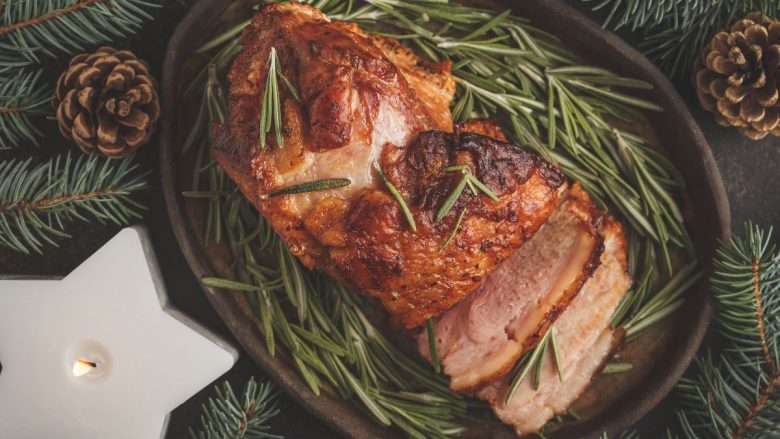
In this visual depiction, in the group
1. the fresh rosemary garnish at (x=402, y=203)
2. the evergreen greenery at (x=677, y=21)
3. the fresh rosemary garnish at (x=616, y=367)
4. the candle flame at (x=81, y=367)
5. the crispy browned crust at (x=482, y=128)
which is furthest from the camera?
the fresh rosemary garnish at (x=616, y=367)

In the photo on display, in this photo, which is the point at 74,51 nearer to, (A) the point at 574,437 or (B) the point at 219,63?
(B) the point at 219,63

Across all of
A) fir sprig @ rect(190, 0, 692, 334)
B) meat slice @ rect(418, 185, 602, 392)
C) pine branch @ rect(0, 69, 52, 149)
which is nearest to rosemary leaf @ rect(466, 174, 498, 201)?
→ meat slice @ rect(418, 185, 602, 392)

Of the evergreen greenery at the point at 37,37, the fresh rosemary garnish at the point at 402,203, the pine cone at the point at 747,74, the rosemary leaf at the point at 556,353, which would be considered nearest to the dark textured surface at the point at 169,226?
the evergreen greenery at the point at 37,37

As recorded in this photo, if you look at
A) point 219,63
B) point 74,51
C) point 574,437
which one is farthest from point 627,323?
point 74,51

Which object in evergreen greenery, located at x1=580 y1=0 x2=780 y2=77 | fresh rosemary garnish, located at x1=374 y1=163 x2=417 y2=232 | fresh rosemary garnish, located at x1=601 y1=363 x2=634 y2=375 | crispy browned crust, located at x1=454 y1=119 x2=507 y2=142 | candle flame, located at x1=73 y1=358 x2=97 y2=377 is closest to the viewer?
fresh rosemary garnish, located at x1=374 y1=163 x2=417 y2=232

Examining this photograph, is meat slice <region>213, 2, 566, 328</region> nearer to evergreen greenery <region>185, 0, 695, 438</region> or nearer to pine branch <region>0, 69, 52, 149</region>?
evergreen greenery <region>185, 0, 695, 438</region>

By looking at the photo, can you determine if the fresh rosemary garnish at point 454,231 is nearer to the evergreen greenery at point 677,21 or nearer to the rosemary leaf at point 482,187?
the rosemary leaf at point 482,187

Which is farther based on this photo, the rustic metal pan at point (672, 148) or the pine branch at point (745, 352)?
the rustic metal pan at point (672, 148)
